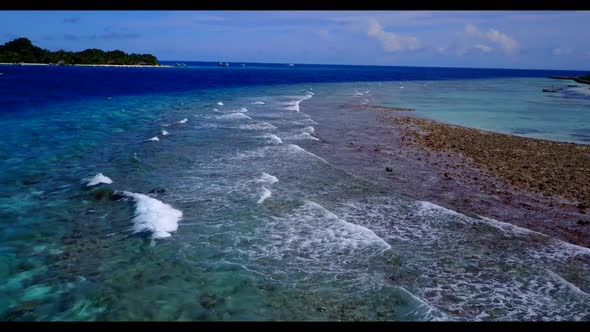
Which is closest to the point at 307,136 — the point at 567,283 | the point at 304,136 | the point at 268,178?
the point at 304,136

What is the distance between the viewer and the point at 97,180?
1955cm

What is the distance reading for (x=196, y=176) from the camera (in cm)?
2103

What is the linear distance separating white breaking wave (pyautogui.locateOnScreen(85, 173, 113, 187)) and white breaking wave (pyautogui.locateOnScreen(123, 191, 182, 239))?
238 cm

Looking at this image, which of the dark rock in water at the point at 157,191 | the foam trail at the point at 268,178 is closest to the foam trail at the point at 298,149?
the foam trail at the point at 268,178

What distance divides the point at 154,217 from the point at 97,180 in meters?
5.58

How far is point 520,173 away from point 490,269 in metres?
11.5

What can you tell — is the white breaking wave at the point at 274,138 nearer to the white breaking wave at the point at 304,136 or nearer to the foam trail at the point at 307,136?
the white breaking wave at the point at 304,136

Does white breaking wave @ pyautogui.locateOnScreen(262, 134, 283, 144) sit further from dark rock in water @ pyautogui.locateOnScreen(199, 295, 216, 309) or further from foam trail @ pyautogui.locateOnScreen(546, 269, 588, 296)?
foam trail @ pyautogui.locateOnScreen(546, 269, 588, 296)

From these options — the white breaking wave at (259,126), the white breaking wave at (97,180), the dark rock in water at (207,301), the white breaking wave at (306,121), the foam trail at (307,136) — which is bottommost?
the dark rock in water at (207,301)

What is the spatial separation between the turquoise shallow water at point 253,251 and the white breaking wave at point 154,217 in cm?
10

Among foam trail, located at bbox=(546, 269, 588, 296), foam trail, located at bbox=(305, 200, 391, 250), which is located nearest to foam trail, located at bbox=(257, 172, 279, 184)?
foam trail, located at bbox=(305, 200, 391, 250)

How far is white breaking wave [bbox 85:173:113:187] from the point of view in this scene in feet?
62.7

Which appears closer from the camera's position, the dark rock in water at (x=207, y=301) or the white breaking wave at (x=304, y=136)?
the dark rock in water at (x=207, y=301)

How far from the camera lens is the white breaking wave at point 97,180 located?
1911cm
